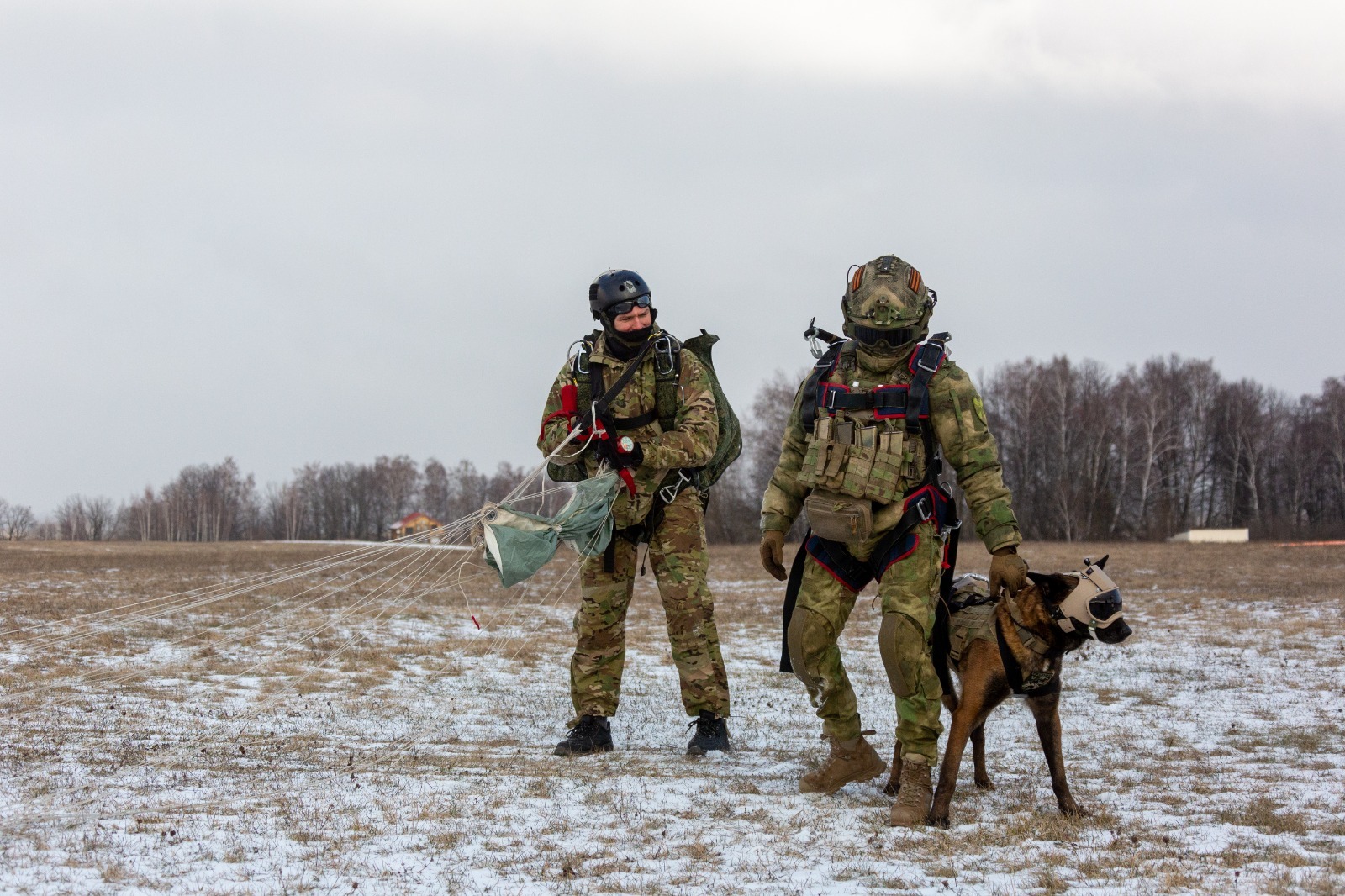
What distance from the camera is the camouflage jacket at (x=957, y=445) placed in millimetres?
5066

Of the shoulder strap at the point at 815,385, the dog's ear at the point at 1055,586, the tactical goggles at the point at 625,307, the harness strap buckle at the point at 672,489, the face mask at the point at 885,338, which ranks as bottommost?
the dog's ear at the point at 1055,586

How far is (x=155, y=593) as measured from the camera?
49.3 ft

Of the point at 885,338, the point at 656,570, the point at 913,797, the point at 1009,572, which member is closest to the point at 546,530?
the point at 656,570

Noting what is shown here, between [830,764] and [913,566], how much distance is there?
1.17m

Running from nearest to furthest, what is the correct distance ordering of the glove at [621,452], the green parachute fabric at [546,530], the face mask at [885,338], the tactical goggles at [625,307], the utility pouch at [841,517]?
the utility pouch at [841,517]
the face mask at [885,338]
the green parachute fabric at [546,530]
the glove at [621,452]
the tactical goggles at [625,307]

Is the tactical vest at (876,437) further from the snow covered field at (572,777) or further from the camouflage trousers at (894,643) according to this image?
the snow covered field at (572,777)

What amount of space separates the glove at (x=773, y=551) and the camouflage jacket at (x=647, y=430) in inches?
37.6

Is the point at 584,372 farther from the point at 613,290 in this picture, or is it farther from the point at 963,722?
the point at 963,722

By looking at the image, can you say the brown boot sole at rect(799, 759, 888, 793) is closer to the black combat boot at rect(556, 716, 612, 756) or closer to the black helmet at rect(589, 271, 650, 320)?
the black combat boot at rect(556, 716, 612, 756)

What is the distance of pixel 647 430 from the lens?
6.71 meters

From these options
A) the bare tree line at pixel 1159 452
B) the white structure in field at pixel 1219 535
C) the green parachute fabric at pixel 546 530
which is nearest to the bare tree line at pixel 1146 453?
the bare tree line at pixel 1159 452

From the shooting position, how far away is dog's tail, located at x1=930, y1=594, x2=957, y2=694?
5344 mm

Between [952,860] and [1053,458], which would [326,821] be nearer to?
[952,860]

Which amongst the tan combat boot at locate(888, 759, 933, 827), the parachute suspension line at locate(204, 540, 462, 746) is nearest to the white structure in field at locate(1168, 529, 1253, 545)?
the parachute suspension line at locate(204, 540, 462, 746)
